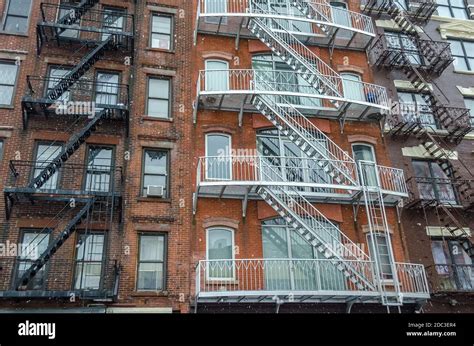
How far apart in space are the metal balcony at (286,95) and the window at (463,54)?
6047 millimetres

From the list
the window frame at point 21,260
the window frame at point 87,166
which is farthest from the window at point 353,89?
the window frame at point 21,260

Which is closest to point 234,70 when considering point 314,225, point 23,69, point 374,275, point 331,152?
point 331,152

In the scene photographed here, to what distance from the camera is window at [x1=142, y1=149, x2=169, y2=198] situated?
1708cm

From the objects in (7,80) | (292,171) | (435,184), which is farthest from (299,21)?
(7,80)

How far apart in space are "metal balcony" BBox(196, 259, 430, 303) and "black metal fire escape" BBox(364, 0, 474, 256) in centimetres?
307

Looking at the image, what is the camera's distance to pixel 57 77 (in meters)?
17.6

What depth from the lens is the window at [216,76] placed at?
1888 cm

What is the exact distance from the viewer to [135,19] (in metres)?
19.8

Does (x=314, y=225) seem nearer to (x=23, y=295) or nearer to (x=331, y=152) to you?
(x=331, y=152)

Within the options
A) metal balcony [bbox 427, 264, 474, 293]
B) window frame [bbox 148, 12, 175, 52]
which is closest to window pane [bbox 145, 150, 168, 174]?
window frame [bbox 148, 12, 175, 52]

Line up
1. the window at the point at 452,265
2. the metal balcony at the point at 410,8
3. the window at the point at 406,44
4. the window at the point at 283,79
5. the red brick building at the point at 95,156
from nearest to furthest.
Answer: the red brick building at the point at 95,156, the window at the point at 452,265, the window at the point at 283,79, the window at the point at 406,44, the metal balcony at the point at 410,8

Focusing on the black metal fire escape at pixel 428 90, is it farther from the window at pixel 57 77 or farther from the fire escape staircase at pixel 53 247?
the window at pixel 57 77

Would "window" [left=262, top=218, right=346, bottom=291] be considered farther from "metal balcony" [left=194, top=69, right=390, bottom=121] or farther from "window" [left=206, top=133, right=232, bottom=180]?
"metal balcony" [left=194, top=69, right=390, bottom=121]

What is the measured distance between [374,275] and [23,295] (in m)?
11.2
